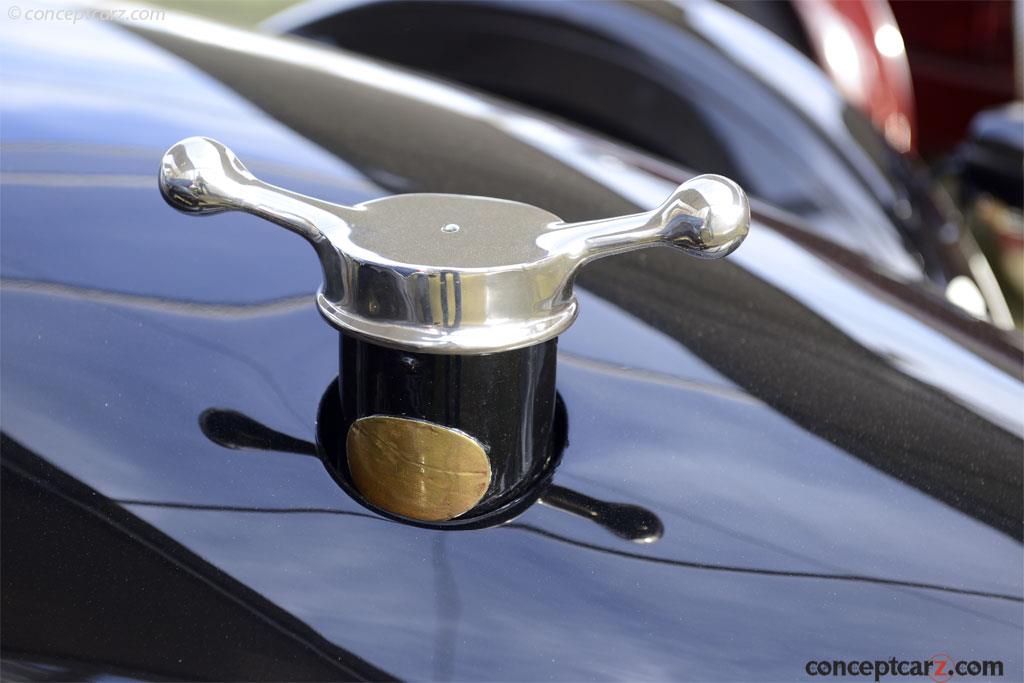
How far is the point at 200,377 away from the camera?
0.76 m

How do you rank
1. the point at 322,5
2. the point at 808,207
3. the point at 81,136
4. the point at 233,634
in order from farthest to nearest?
the point at 322,5 → the point at 808,207 → the point at 81,136 → the point at 233,634

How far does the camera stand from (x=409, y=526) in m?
0.69

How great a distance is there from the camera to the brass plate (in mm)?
658

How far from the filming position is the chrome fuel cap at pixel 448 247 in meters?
0.62

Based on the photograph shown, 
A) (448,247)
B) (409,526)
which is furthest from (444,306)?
(409,526)

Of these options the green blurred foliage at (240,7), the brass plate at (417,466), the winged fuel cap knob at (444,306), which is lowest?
the brass plate at (417,466)

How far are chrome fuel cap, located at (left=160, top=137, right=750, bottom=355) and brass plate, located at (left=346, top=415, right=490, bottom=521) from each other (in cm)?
6

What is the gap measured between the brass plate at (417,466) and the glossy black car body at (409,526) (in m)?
0.02

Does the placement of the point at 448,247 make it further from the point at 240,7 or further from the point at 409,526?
the point at 240,7

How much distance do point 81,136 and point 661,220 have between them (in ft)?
1.72

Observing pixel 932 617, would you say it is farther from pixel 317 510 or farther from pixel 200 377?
pixel 200 377

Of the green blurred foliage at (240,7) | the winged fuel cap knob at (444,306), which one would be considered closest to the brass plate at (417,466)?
the winged fuel cap knob at (444,306)

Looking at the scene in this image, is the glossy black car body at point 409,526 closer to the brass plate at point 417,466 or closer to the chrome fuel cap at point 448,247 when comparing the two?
the brass plate at point 417,466

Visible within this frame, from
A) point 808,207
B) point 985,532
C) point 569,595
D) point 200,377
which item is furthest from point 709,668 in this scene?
point 808,207
